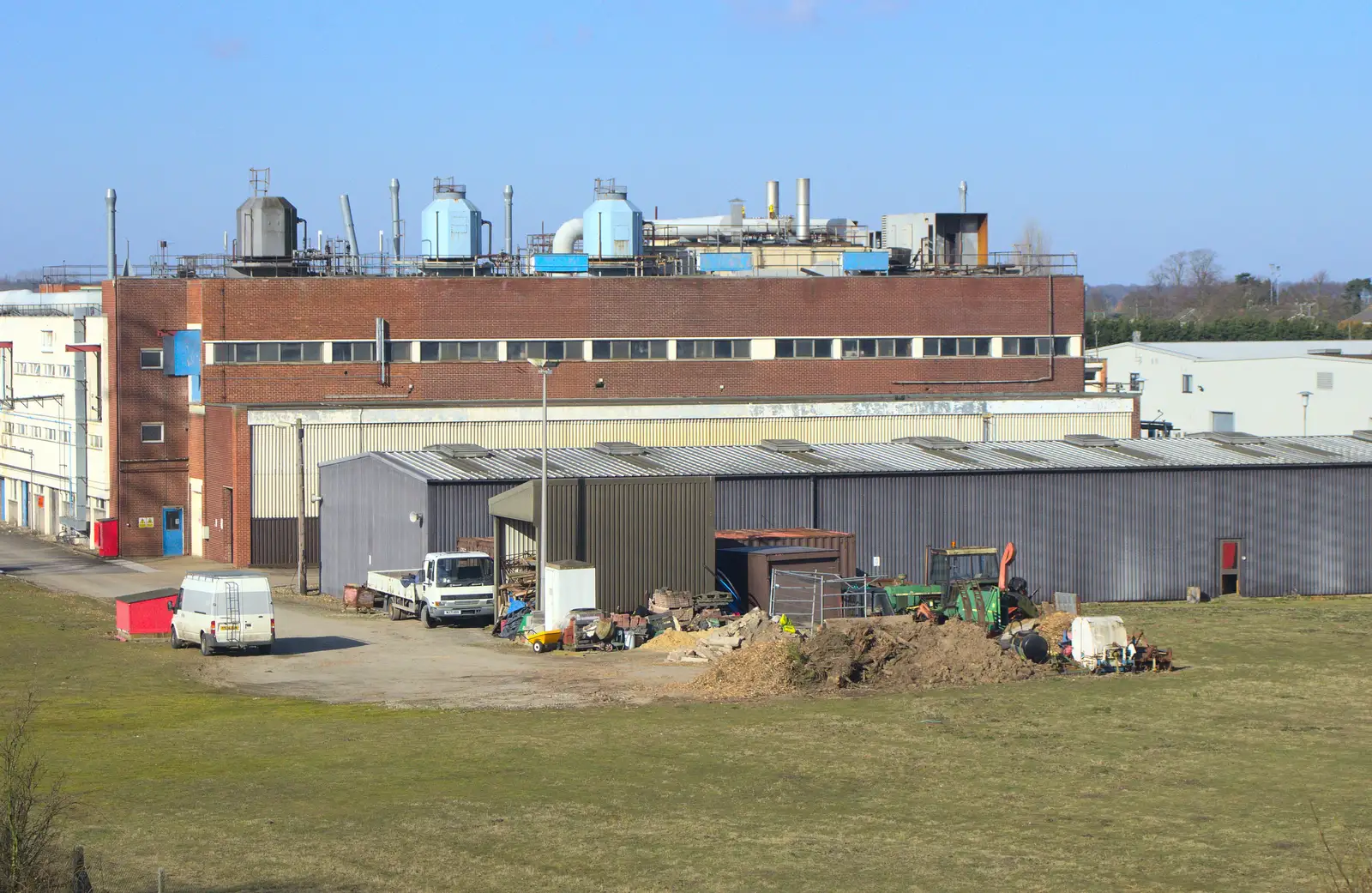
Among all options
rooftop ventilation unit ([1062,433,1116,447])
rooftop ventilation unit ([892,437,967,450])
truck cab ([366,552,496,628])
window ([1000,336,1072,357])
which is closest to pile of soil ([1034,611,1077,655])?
truck cab ([366,552,496,628])

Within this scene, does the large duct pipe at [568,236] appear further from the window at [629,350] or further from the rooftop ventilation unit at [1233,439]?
the rooftop ventilation unit at [1233,439]

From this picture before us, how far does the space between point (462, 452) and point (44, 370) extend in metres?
35.3

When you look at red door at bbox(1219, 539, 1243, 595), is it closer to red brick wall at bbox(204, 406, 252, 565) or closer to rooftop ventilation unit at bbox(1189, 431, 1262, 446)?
rooftop ventilation unit at bbox(1189, 431, 1262, 446)

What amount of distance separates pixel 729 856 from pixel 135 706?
15.7 m

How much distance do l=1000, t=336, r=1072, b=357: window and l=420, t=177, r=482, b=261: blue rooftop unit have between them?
2436 centimetres

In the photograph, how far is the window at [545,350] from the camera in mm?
68750

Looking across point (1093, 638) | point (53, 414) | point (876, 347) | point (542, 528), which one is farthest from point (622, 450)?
point (53, 414)

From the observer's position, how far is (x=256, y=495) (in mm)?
61812

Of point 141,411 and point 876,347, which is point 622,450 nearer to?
point 876,347

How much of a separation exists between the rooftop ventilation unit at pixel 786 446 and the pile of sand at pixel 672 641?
15.4 metres

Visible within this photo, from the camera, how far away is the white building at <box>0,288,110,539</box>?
71875 mm

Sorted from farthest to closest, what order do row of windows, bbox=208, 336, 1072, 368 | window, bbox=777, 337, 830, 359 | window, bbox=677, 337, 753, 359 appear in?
window, bbox=777, 337, 830, 359
window, bbox=677, 337, 753, 359
row of windows, bbox=208, 336, 1072, 368

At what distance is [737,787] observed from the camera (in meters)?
24.5

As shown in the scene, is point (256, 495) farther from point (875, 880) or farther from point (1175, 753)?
point (875, 880)
